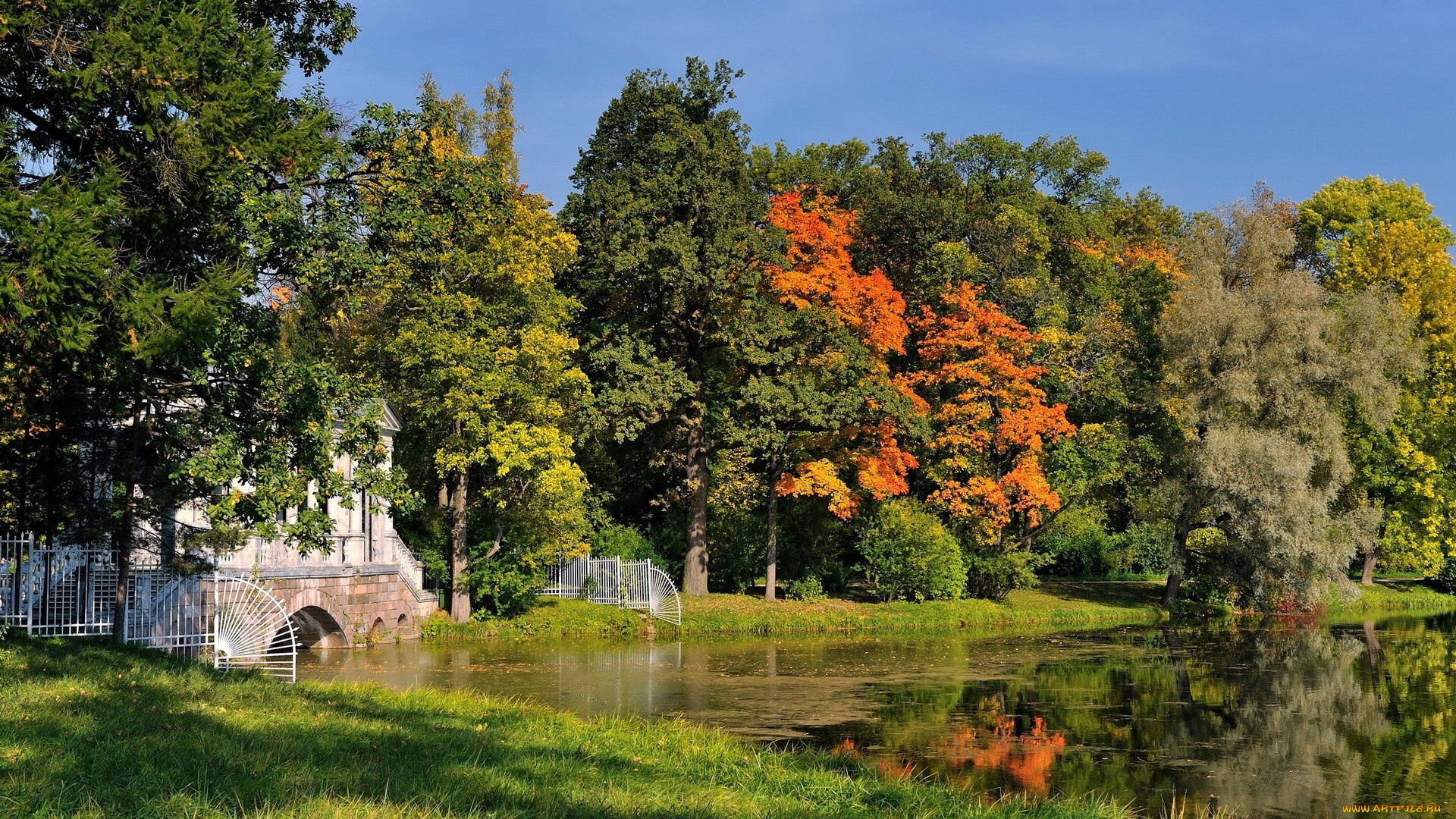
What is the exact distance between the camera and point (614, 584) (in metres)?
29.0

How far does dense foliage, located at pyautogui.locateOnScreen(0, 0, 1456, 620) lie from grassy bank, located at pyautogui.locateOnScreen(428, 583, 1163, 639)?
0.88m

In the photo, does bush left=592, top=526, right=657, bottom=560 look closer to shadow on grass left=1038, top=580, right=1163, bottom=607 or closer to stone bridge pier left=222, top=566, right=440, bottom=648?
stone bridge pier left=222, top=566, right=440, bottom=648

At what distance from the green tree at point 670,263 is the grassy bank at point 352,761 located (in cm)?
1711

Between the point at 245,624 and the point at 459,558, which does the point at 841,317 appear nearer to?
the point at 459,558

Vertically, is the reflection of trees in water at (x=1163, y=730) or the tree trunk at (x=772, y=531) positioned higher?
the tree trunk at (x=772, y=531)

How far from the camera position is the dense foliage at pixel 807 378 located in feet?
48.5

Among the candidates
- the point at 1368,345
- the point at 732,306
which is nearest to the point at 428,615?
the point at 732,306

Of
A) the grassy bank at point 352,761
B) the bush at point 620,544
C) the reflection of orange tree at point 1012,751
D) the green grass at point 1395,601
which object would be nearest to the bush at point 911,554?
the bush at point 620,544

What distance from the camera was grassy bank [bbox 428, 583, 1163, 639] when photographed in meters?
27.1

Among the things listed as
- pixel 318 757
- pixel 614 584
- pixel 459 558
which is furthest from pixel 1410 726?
pixel 459 558

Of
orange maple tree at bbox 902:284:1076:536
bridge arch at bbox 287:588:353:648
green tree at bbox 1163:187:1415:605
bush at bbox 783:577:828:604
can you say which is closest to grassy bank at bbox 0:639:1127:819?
bridge arch at bbox 287:588:353:648

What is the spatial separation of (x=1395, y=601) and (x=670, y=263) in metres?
27.0

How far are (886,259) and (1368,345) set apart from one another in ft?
44.9

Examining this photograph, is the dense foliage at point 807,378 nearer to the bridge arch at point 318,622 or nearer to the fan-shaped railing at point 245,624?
the fan-shaped railing at point 245,624
